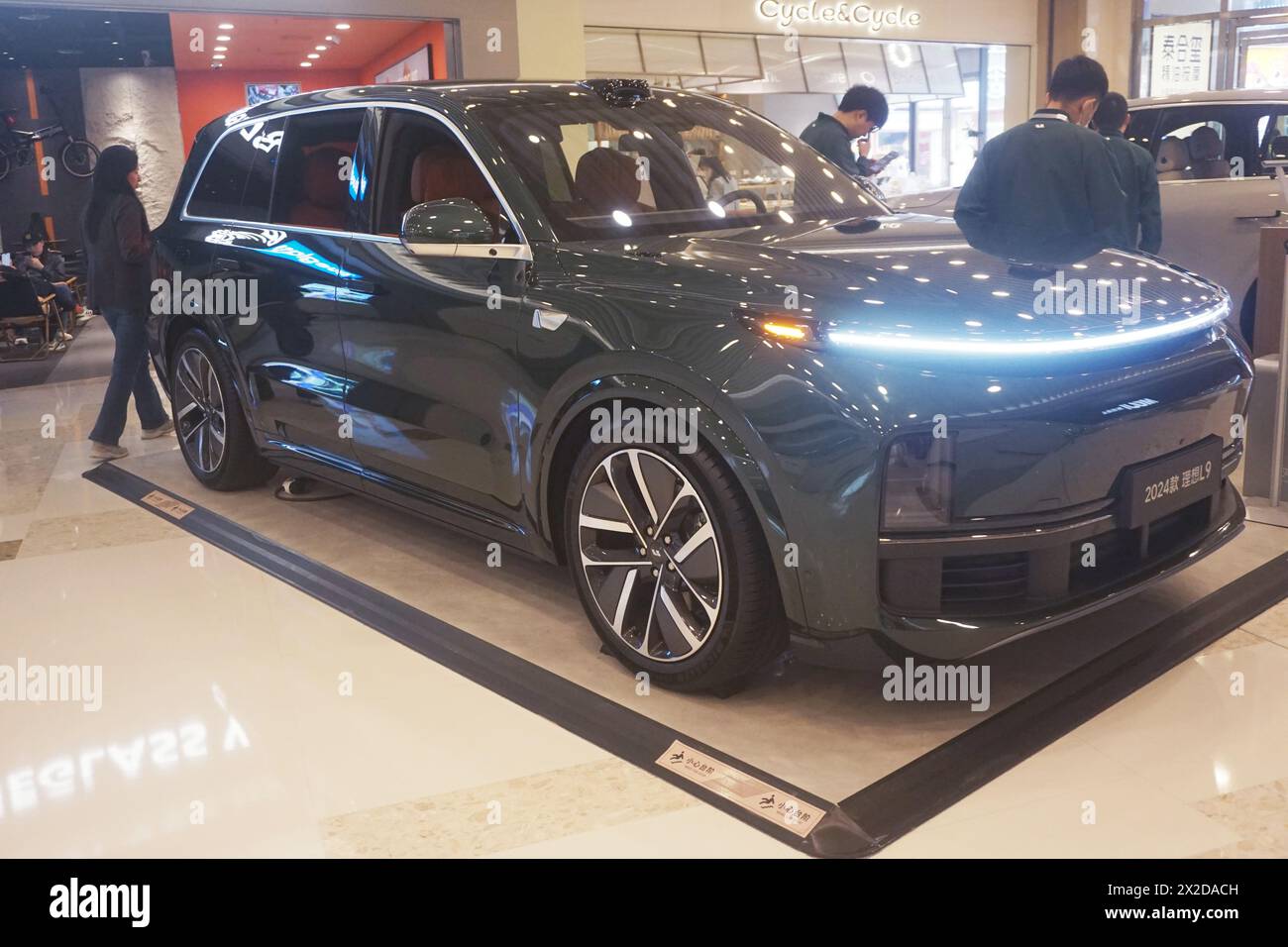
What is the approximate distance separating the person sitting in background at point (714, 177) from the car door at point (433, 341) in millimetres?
642

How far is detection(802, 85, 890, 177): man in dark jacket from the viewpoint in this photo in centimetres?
609

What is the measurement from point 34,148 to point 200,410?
29.4ft

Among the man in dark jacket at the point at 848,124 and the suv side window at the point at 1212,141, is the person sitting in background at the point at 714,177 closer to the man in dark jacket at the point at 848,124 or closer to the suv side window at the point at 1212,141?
the man in dark jacket at the point at 848,124

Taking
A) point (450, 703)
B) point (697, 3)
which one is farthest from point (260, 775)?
point (697, 3)

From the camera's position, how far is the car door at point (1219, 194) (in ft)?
21.3

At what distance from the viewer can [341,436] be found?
4086 mm

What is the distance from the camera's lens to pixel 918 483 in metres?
2.54

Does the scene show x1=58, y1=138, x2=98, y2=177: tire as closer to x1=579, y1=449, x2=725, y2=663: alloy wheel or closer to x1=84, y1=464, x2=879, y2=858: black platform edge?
x1=84, y1=464, x2=879, y2=858: black platform edge

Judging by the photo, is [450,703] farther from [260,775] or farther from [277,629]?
[277,629]

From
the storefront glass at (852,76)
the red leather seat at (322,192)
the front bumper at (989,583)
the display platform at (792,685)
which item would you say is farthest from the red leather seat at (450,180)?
the storefront glass at (852,76)

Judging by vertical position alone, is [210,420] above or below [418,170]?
below

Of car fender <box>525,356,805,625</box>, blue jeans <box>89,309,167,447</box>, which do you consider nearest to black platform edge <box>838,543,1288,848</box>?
car fender <box>525,356,805,625</box>

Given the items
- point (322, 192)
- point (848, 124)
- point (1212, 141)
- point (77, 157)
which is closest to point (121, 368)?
point (322, 192)

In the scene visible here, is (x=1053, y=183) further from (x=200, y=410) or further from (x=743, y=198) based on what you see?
(x=200, y=410)
